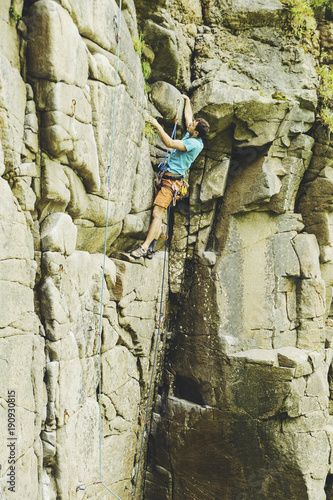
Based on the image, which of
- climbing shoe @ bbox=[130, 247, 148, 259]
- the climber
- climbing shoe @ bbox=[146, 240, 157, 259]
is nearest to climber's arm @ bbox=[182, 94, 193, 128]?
the climber

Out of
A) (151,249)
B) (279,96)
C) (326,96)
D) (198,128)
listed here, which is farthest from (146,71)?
(326,96)

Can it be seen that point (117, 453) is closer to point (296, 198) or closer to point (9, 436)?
point (9, 436)

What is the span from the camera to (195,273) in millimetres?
9141

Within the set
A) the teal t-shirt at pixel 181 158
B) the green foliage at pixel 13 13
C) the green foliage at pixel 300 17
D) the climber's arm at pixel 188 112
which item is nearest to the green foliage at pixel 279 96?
the green foliage at pixel 300 17

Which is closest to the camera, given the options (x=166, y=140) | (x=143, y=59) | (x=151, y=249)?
(x=166, y=140)

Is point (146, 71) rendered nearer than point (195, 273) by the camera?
Yes

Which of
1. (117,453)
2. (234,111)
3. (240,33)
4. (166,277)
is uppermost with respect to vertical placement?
(240,33)

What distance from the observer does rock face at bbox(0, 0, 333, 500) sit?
592 cm

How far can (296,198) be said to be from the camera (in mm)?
9430

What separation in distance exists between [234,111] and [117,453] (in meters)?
5.87

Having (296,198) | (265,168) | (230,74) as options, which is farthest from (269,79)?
(296,198)

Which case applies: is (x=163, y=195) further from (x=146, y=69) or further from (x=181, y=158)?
(x=146, y=69)

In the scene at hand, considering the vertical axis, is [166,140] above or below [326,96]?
below

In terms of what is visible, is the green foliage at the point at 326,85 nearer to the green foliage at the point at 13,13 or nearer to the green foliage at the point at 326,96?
the green foliage at the point at 326,96
